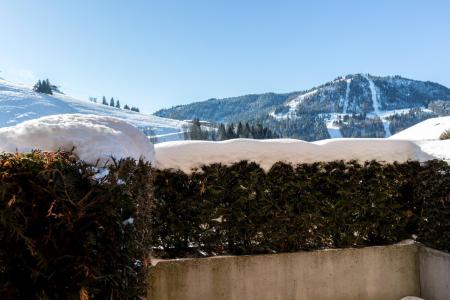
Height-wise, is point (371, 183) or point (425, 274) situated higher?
point (371, 183)

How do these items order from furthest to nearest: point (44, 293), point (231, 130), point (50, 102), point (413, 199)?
point (50, 102) < point (231, 130) < point (413, 199) < point (44, 293)

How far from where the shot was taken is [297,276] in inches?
193

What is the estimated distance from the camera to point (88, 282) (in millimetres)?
1842

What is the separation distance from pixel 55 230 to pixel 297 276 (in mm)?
3650

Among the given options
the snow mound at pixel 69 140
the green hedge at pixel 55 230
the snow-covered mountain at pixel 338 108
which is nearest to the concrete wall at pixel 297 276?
the snow mound at pixel 69 140

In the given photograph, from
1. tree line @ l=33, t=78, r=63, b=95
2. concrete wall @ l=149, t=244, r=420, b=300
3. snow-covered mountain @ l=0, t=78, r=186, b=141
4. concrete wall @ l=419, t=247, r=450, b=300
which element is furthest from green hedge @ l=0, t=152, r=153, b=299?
tree line @ l=33, t=78, r=63, b=95

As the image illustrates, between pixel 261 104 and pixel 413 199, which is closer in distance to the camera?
pixel 413 199

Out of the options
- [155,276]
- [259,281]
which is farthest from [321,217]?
[155,276]

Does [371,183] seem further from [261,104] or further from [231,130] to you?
[261,104]

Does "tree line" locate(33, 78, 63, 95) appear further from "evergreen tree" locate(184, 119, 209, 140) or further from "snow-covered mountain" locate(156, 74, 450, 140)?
"snow-covered mountain" locate(156, 74, 450, 140)

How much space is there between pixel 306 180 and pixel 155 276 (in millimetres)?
2140

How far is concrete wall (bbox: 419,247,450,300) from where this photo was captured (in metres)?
4.89

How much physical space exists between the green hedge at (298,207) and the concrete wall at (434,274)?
160mm

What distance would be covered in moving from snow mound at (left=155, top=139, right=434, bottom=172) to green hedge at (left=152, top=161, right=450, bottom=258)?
101 millimetres
